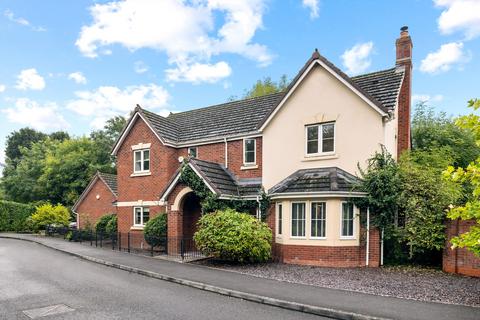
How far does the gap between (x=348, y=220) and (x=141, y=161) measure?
13.0 meters

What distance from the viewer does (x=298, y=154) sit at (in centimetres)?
1684

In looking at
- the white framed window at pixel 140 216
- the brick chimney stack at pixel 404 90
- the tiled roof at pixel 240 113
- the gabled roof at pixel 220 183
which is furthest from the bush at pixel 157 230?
the brick chimney stack at pixel 404 90

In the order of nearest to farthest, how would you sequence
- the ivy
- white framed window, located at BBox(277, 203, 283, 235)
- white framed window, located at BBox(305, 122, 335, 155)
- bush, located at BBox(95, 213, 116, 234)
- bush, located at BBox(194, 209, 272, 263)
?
bush, located at BBox(194, 209, 272, 263)
white framed window, located at BBox(277, 203, 283, 235)
white framed window, located at BBox(305, 122, 335, 155)
the ivy
bush, located at BBox(95, 213, 116, 234)

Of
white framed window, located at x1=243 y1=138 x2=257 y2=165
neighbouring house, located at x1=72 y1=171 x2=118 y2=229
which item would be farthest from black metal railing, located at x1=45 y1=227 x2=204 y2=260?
white framed window, located at x1=243 y1=138 x2=257 y2=165

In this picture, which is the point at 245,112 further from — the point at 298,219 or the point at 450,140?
the point at 450,140

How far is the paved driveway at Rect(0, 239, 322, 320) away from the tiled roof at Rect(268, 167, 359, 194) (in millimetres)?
6505

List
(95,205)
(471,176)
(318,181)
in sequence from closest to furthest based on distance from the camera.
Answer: (471,176)
(318,181)
(95,205)

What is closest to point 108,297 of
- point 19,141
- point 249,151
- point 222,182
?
point 222,182

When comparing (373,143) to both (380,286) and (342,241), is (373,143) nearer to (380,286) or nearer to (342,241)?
(342,241)

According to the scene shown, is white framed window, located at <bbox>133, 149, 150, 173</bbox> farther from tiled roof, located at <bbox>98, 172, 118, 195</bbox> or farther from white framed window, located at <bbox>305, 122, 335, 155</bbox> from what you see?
white framed window, located at <bbox>305, 122, 335, 155</bbox>

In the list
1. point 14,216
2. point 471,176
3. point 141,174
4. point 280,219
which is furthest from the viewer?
point 14,216

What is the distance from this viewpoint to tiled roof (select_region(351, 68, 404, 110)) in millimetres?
15797

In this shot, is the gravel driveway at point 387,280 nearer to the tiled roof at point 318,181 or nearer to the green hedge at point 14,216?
the tiled roof at point 318,181

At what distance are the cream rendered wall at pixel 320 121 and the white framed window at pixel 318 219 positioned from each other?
2192 mm
